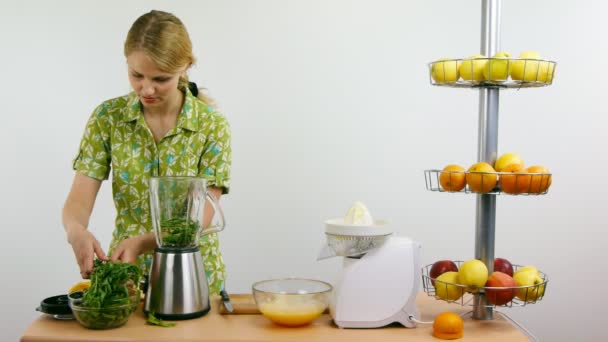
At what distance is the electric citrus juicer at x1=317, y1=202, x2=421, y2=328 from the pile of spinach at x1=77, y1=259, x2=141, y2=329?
0.51m

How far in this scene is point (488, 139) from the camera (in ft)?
5.89

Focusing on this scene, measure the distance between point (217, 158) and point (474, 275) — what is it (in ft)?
2.86

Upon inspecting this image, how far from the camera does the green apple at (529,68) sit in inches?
64.8

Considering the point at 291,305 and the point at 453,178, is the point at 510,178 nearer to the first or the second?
the point at 453,178

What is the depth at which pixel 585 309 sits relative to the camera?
308cm

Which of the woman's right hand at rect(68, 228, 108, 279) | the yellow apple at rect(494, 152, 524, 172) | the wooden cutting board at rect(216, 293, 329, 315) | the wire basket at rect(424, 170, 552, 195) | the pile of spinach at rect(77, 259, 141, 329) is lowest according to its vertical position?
the wooden cutting board at rect(216, 293, 329, 315)

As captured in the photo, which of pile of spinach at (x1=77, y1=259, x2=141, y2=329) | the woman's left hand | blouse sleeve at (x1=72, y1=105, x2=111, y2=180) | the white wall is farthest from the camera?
the white wall

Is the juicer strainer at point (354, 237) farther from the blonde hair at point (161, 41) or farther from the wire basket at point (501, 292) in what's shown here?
the blonde hair at point (161, 41)

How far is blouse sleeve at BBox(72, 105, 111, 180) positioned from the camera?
2.10 meters

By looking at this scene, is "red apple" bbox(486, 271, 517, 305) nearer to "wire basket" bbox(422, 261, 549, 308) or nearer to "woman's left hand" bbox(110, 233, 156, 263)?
"wire basket" bbox(422, 261, 549, 308)

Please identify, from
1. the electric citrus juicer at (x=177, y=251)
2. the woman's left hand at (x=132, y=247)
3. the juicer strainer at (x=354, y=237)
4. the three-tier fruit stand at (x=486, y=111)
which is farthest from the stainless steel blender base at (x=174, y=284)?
the three-tier fruit stand at (x=486, y=111)

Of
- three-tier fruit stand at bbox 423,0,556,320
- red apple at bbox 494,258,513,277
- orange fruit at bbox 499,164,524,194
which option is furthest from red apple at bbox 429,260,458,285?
orange fruit at bbox 499,164,524,194

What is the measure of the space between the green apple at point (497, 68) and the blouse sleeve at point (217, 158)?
0.84m

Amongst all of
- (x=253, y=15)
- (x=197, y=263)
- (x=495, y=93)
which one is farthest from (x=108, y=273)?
(x=253, y=15)
